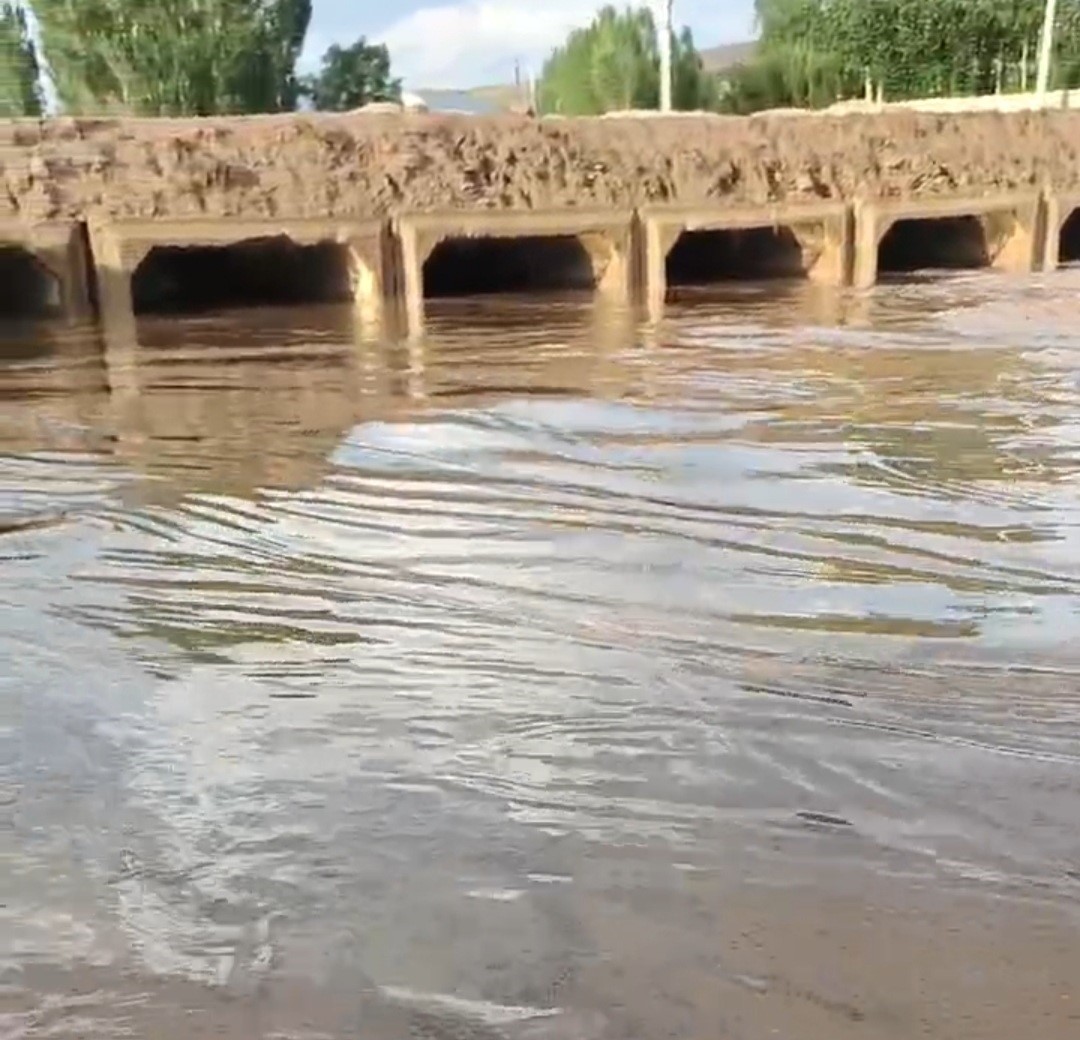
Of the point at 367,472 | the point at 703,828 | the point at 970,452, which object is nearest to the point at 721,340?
the point at 970,452

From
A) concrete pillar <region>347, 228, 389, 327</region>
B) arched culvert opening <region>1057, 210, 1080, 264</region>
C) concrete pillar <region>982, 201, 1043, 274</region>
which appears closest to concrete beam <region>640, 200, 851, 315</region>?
concrete pillar <region>982, 201, 1043, 274</region>

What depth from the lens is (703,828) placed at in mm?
3508

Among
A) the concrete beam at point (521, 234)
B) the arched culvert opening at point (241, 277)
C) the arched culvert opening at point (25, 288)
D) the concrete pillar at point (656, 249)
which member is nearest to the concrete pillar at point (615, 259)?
the concrete beam at point (521, 234)

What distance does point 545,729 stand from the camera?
406cm

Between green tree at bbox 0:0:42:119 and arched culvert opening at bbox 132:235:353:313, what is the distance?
35.3ft

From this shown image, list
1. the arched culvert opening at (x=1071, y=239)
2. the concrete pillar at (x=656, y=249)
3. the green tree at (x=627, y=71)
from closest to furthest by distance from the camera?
1. the concrete pillar at (x=656, y=249)
2. the arched culvert opening at (x=1071, y=239)
3. the green tree at (x=627, y=71)

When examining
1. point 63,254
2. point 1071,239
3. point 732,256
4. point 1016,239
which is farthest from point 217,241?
point 1071,239

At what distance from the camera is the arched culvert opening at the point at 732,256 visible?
16453 millimetres

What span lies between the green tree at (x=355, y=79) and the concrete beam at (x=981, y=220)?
76.0 ft

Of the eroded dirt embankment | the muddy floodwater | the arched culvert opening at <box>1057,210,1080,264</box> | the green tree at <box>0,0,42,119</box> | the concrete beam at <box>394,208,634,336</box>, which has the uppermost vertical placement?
the green tree at <box>0,0,42,119</box>

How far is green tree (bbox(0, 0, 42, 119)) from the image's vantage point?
2495cm

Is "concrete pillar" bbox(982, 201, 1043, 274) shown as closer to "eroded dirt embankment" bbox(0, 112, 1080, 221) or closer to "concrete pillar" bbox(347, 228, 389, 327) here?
"eroded dirt embankment" bbox(0, 112, 1080, 221)

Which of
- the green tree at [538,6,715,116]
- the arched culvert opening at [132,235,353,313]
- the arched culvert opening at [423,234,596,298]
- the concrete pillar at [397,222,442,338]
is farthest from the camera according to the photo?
the green tree at [538,6,715,116]

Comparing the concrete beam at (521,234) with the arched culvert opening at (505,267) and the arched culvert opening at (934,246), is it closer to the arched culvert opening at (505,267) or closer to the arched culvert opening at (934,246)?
the arched culvert opening at (505,267)
